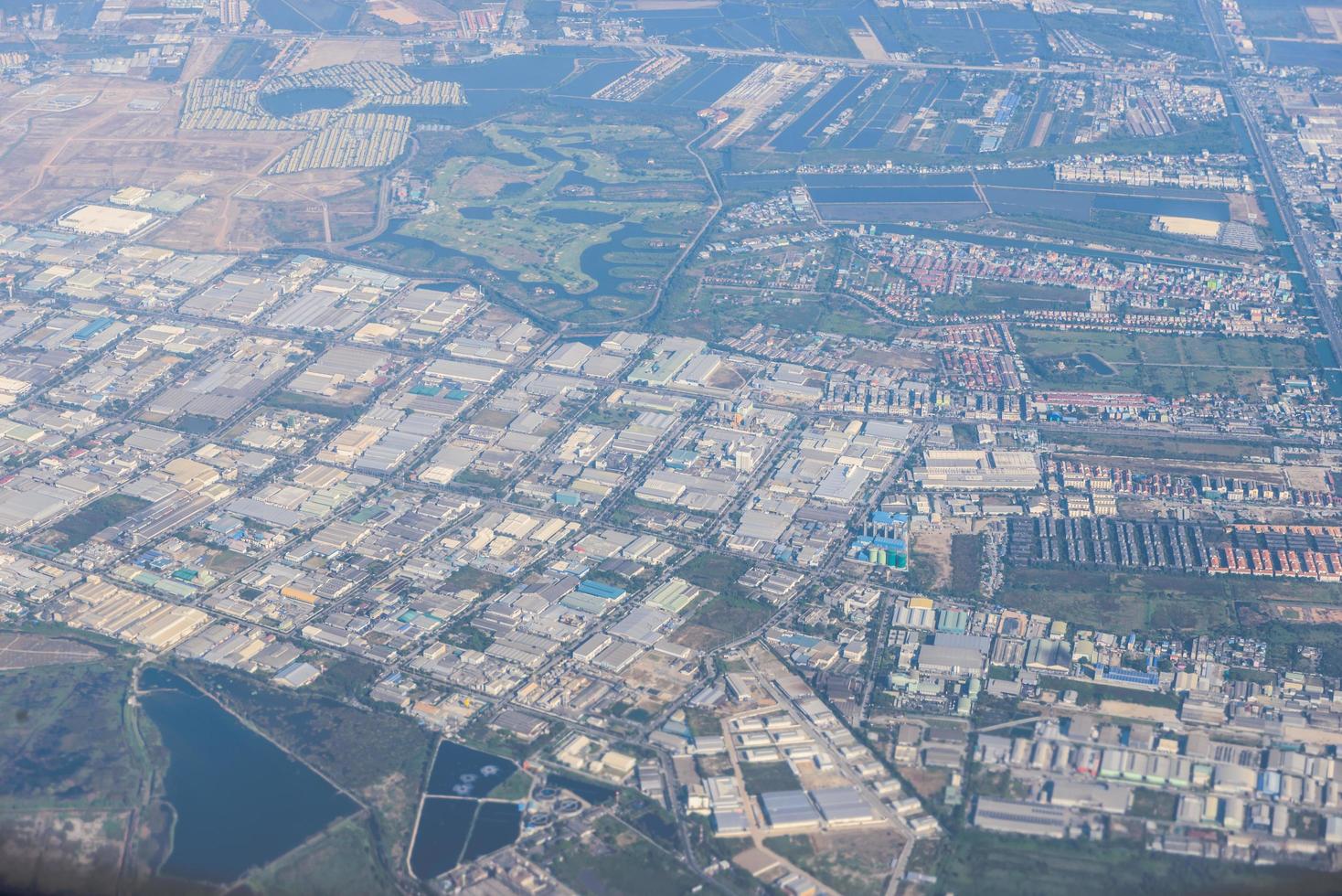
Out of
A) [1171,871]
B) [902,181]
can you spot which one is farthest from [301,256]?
[1171,871]

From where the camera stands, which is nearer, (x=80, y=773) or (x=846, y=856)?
(x=846, y=856)

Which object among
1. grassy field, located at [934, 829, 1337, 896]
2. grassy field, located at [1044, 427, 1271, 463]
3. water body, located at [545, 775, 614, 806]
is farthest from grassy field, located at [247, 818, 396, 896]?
grassy field, located at [1044, 427, 1271, 463]

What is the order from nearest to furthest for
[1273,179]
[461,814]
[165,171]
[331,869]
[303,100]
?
[331,869] < [461,814] < [1273,179] < [165,171] < [303,100]

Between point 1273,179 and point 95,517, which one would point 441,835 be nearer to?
point 95,517

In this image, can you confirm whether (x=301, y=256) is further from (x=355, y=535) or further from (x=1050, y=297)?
(x=1050, y=297)

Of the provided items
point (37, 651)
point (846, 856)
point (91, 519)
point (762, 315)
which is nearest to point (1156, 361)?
point (762, 315)

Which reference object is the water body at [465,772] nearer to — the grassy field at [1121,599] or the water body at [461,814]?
the water body at [461,814]

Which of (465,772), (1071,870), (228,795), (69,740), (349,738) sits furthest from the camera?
(69,740)
